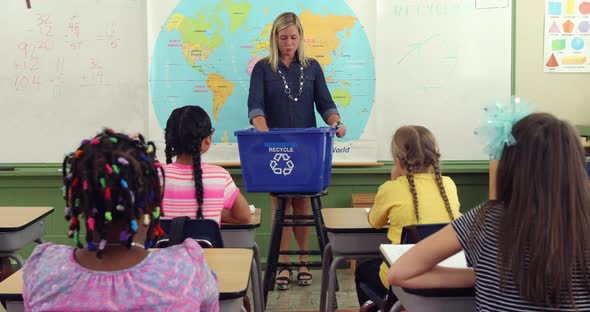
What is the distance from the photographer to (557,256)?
1356mm

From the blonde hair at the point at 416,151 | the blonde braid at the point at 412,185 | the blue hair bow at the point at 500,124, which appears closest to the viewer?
the blue hair bow at the point at 500,124

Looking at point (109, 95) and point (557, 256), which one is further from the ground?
point (109, 95)

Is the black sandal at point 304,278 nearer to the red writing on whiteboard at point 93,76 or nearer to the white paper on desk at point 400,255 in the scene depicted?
the red writing on whiteboard at point 93,76

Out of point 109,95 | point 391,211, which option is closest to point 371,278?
point 391,211

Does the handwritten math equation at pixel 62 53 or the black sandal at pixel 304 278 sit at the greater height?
the handwritten math equation at pixel 62 53

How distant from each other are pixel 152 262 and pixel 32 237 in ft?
5.81

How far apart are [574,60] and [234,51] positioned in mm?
2376

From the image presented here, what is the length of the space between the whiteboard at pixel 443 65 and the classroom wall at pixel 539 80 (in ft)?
0.31

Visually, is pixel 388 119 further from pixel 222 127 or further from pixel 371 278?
pixel 371 278

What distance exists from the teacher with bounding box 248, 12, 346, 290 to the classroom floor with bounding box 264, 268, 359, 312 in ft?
0.31

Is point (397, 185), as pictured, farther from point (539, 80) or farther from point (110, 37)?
point (110, 37)

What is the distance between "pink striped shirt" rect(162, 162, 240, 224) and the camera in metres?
2.44

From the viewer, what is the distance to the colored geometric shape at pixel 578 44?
4.41 m

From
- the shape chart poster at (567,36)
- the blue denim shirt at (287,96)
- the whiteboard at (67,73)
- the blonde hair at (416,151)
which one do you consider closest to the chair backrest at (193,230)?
the blonde hair at (416,151)
